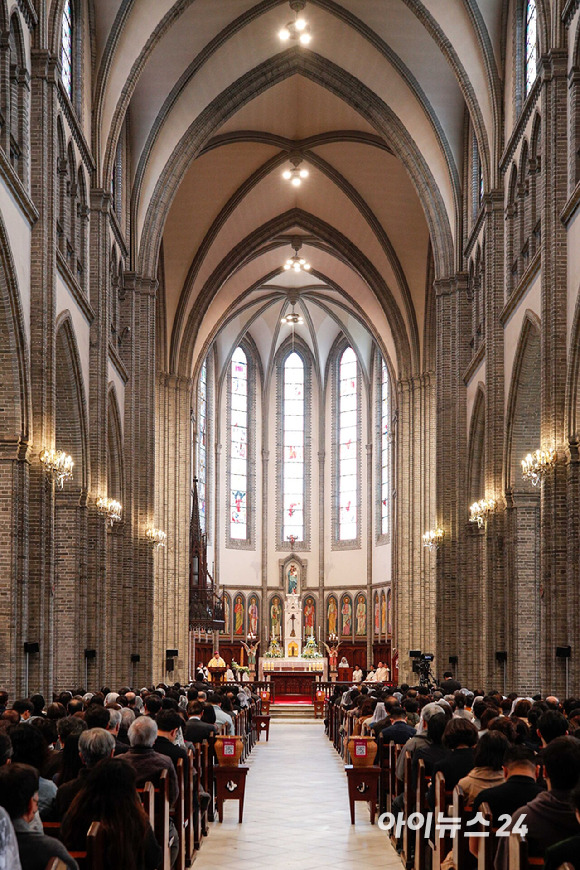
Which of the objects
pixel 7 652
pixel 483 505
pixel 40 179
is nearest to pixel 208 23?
pixel 40 179

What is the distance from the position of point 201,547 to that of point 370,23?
19.6 meters

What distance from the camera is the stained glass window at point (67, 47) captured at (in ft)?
71.1

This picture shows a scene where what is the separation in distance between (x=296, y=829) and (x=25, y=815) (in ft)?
29.1

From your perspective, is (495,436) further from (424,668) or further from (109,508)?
(109,508)

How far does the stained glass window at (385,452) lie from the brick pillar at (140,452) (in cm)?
1923

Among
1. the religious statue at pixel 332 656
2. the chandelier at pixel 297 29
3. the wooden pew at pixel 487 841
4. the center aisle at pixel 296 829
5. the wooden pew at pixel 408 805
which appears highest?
the chandelier at pixel 297 29

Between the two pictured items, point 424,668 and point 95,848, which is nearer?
point 95,848

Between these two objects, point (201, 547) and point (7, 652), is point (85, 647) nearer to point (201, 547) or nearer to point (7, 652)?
point (7, 652)

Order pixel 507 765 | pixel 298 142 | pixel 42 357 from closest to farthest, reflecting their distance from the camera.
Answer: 1. pixel 507 765
2. pixel 42 357
3. pixel 298 142

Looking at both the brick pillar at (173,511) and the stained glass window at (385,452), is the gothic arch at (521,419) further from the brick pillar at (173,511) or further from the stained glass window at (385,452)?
the stained glass window at (385,452)

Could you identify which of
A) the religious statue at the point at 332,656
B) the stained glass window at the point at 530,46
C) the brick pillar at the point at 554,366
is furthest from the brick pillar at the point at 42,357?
the religious statue at the point at 332,656

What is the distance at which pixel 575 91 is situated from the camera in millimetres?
18016

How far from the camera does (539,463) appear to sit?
18.1 m

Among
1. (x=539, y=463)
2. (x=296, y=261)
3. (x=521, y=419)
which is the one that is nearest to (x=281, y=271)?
(x=296, y=261)
